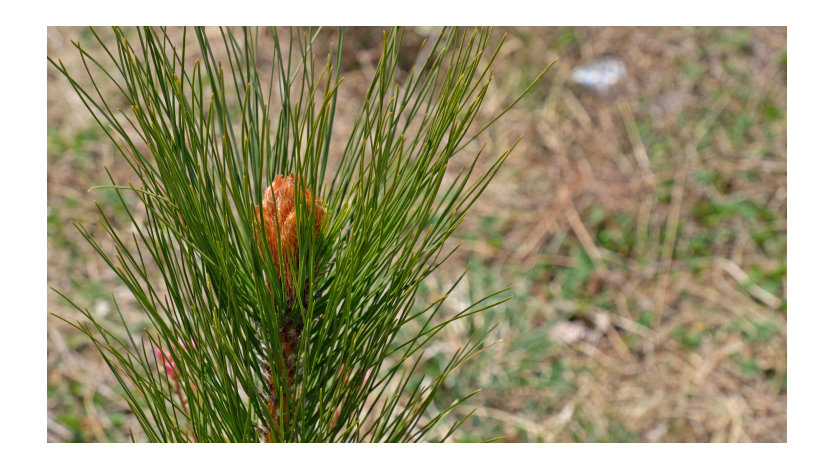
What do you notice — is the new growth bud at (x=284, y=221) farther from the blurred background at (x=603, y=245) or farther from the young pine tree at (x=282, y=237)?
the blurred background at (x=603, y=245)

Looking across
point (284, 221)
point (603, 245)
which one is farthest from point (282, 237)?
point (603, 245)

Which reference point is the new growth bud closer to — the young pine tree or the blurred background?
the young pine tree

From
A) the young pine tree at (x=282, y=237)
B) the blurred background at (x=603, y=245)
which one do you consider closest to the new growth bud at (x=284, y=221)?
the young pine tree at (x=282, y=237)

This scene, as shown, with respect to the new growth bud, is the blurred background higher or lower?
higher

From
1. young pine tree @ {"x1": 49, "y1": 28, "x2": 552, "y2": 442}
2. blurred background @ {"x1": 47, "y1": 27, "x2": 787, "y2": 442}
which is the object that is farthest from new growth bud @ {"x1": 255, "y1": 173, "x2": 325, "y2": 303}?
blurred background @ {"x1": 47, "y1": 27, "x2": 787, "y2": 442}

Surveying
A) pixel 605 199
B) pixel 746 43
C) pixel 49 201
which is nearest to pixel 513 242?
pixel 605 199

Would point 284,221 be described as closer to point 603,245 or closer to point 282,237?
point 282,237

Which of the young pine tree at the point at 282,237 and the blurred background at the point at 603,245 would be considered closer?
the young pine tree at the point at 282,237

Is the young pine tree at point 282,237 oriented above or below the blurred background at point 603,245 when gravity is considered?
below
